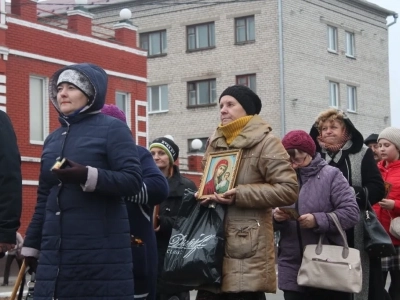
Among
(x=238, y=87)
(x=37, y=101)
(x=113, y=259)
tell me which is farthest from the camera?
(x=37, y=101)

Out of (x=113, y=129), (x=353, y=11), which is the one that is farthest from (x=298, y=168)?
(x=353, y=11)

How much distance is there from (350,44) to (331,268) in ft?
135

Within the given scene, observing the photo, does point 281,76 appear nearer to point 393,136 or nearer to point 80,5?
point 80,5

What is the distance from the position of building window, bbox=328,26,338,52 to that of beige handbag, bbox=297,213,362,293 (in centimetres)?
3898

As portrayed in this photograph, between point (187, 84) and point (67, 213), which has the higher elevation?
point (187, 84)

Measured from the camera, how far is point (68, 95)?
5.75 meters

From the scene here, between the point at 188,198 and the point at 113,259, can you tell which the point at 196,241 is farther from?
the point at 113,259

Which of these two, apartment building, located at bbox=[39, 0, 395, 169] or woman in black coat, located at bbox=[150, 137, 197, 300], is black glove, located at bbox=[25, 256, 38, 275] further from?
apartment building, located at bbox=[39, 0, 395, 169]

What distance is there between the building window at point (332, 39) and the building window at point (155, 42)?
→ 24.6ft

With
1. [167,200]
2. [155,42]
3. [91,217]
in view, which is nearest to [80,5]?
[155,42]

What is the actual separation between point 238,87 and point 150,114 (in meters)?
39.5

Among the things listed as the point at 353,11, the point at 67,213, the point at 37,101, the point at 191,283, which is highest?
the point at 353,11

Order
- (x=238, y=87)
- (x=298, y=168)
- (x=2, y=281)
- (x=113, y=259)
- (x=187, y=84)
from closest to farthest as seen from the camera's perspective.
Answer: (x=113, y=259) → (x=238, y=87) → (x=298, y=168) → (x=2, y=281) → (x=187, y=84)

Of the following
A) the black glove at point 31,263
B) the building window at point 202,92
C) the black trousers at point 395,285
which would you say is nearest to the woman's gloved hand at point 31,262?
the black glove at point 31,263
